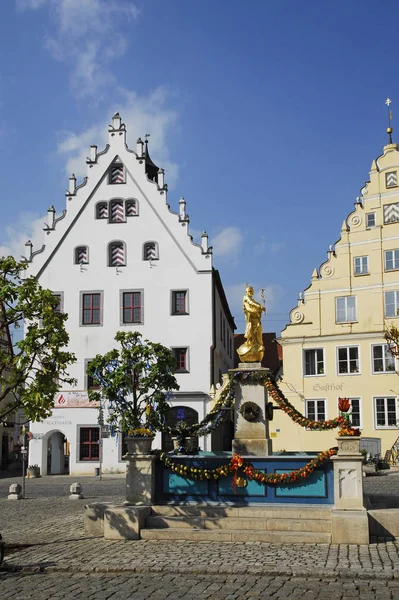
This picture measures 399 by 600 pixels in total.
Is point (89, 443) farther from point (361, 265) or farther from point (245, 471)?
point (245, 471)

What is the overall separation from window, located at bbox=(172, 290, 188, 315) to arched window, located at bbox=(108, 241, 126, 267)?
370 cm

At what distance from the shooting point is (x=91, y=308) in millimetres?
39906

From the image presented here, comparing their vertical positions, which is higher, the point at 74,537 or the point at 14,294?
the point at 14,294

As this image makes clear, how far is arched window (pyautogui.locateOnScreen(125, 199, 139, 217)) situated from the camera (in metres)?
40.1

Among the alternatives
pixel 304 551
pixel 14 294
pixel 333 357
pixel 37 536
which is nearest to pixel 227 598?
pixel 304 551

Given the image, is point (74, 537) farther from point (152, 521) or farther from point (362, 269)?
point (362, 269)

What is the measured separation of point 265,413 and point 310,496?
8.83 ft

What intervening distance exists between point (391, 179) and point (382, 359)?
378 inches

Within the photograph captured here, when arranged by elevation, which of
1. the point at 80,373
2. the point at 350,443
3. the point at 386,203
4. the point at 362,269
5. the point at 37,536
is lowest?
the point at 37,536

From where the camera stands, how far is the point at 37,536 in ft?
51.1

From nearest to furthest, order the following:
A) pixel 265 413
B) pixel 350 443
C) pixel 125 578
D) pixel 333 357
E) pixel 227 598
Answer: pixel 227 598 → pixel 125 578 → pixel 350 443 → pixel 265 413 → pixel 333 357

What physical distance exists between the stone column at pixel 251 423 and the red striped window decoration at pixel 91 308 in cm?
2338

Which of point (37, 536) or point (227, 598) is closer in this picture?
point (227, 598)

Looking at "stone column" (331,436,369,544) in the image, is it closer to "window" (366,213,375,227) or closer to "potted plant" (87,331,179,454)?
"potted plant" (87,331,179,454)
